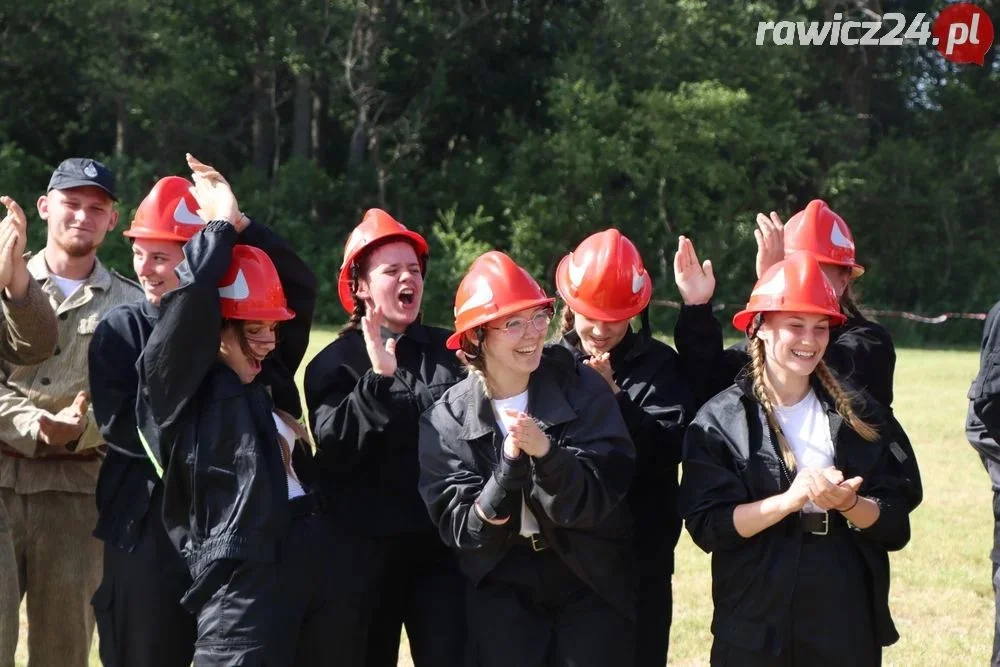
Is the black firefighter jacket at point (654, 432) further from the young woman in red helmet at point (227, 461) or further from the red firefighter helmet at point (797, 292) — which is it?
the young woman in red helmet at point (227, 461)

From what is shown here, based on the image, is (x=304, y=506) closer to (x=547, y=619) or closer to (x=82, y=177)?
(x=547, y=619)

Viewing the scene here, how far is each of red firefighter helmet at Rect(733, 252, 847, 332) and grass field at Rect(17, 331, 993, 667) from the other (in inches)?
38.8

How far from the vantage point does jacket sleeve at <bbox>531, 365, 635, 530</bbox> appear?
4.12 meters

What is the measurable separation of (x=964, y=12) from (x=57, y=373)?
115 feet

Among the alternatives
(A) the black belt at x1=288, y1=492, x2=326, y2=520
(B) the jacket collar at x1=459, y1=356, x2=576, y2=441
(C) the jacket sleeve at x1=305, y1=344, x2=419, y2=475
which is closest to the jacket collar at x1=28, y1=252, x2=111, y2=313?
(C) the jacket sleeve at x1=305, y1=344, x2=419, y2=475

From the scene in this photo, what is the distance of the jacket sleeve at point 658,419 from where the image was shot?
4.75 metres

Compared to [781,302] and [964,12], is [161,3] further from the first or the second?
[781,302]

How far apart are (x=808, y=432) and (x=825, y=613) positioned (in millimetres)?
610

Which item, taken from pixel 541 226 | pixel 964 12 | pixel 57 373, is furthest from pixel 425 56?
pixel 57 373

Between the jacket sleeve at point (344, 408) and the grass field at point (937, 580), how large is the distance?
5.38 ft

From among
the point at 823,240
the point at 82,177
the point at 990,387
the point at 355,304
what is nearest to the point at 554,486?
the point at 355,304

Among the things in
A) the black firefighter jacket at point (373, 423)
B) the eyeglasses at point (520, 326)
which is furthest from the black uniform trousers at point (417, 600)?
the eyeglasses at point (520, 326)

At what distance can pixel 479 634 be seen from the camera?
4465 millimetres

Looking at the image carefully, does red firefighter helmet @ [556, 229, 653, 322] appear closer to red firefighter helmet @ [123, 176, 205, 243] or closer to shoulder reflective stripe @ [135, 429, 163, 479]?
red firefighter helmet @ [123, 176, 205, 243]
